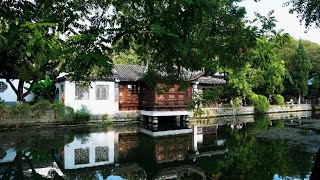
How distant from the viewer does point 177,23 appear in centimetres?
261

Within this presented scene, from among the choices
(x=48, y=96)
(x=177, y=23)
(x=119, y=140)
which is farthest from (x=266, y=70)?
(x=177, y=23)

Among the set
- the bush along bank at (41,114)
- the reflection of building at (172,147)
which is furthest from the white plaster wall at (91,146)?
the bush along bank at (41,114)

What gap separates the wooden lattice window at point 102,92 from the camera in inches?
781

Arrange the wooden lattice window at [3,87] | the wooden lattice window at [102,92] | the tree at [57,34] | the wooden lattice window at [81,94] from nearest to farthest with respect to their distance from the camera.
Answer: the tree at [57,34] → the wooden lattice window at [81,94] → the wooden lattice window at [102,92] → the wooden lattice window at [3,87]

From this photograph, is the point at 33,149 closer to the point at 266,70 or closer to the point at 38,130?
the point at 38,130

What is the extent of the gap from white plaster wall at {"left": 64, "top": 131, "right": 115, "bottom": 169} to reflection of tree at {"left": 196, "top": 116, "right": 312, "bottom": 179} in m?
3.69

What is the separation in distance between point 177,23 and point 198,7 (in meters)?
0.26

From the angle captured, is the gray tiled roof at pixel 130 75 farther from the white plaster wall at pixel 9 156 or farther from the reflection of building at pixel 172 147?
the white plaster wall at pixel 9 156

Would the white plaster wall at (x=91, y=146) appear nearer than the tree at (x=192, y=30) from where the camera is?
No

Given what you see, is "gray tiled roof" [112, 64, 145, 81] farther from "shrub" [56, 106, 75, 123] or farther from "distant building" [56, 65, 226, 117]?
"shrub" [56, 106, 75, 123]

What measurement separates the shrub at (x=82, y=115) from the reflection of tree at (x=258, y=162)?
406 inches

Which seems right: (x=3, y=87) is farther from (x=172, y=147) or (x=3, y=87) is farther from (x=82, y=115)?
(x=172, y=147)

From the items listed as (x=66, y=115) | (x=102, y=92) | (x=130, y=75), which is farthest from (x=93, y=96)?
(x=130, y=75)

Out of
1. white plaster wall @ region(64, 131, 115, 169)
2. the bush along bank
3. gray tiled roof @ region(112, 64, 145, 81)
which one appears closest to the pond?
white plaster wall @ region(64, 131, 115, 169)
